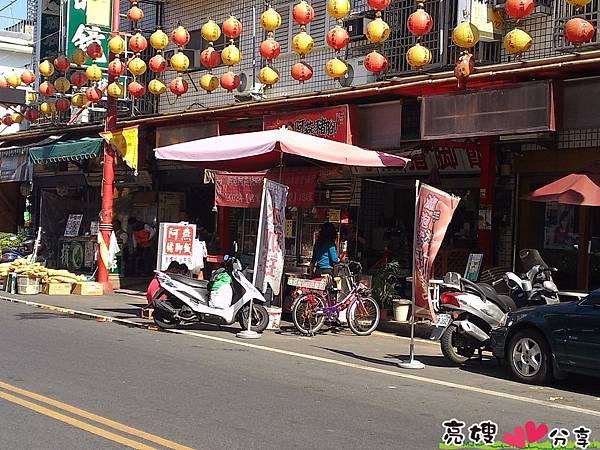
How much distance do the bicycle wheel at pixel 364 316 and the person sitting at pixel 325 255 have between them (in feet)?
3.14

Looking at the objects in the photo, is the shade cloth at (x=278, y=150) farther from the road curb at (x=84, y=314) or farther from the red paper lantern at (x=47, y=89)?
the red paper lantern at (x=47, y=89)

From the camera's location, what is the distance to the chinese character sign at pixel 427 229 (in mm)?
11922

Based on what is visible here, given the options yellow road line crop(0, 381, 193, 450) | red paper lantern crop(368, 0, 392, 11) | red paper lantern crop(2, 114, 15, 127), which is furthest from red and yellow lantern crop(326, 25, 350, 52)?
red paper lantern crop(2, 114, 15, 127)

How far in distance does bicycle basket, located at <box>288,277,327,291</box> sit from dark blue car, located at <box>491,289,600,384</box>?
14.0ft

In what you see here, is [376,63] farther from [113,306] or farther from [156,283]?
[113,306]

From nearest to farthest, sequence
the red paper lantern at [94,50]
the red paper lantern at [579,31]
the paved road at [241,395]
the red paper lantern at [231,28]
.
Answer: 1. the paved road at [241,395]
2. the red paper lantern at [579,31]
3. the red paper lantern at [231,28]
4. the red paper lantern at [94,50]

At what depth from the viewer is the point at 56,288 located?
66.9 ft

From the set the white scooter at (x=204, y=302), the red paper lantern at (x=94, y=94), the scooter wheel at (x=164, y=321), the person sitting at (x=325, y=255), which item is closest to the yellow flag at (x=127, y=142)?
the red paper lantern at (x=94, y=94)

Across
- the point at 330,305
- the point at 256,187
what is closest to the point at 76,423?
the point at 330,305

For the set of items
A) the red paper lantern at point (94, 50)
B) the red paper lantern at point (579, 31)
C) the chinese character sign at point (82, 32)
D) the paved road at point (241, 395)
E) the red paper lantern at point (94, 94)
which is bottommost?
the paved road at point (241, 395)

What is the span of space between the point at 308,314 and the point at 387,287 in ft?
6.50

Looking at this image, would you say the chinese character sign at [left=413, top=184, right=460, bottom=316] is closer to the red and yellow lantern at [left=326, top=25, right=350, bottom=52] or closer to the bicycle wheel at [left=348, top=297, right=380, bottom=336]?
the bicycle wheel at [left=348, top=297, right=380, bottom=336]

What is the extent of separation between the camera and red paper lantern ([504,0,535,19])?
1326 cm

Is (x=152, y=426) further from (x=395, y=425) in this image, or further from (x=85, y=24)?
(x=85, y=24)
